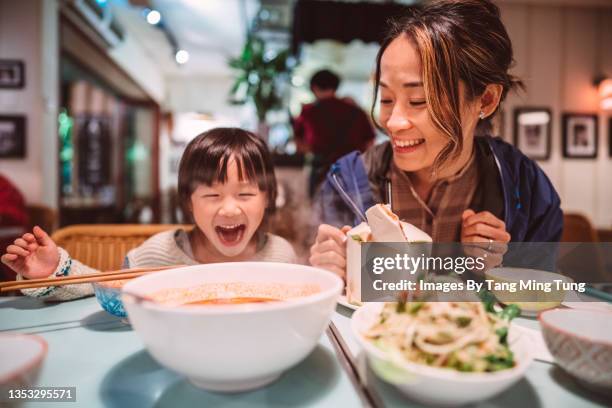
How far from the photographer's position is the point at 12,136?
3750 millimetres

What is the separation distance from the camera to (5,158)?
3.79 metres

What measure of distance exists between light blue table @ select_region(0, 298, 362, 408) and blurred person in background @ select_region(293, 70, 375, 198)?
3.83ft

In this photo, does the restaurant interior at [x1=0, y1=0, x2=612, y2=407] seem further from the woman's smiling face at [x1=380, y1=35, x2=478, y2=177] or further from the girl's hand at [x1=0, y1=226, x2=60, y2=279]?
the woman's smiling face at [x1=380, y1=35, x2=478, y2=177]

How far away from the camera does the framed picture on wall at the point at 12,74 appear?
3.69 meters

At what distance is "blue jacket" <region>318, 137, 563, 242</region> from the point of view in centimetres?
105

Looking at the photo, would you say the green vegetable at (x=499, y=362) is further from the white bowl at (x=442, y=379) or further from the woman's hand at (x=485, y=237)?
the woman's hand at (x=485, y=237)

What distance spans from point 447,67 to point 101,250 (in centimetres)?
119

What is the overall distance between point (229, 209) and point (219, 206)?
1.2 inches

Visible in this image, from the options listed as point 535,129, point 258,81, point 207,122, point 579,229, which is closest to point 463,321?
point 207,122

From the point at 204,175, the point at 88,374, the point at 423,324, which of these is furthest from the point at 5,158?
the point at 423,324

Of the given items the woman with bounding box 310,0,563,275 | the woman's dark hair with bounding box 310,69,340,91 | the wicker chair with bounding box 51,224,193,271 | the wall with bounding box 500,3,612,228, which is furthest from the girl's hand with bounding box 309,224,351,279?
the wall with bounding box 500,3,612,228

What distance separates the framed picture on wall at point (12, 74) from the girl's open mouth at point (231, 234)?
4016 mm

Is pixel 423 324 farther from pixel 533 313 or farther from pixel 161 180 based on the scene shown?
pixel 161 180

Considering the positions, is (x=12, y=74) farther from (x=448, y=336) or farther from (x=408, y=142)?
(x=448, y=336)
